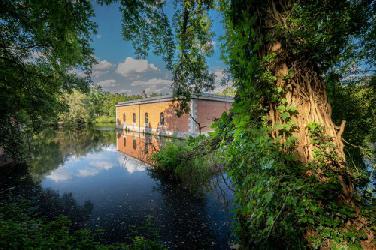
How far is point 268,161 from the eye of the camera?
2.43m

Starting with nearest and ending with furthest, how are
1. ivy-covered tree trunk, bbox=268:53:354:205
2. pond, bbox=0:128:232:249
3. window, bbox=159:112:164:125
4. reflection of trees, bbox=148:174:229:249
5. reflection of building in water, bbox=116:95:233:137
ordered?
ivy-covered tree trunk, bbox=268:53:354:205 → reflection of trees, bbox=148:174:229:249 → pond, bbox=0:128:232:249 → reflection of building in water, bbox=116:95:233:137 → window, bbox=159:112:164:125

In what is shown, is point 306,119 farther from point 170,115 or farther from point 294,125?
point 170,115

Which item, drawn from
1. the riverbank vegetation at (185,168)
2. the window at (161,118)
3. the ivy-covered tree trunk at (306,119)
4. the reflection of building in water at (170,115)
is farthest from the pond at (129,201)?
the window at (161,118)

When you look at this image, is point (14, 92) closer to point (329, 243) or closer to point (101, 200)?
point (101, 200)

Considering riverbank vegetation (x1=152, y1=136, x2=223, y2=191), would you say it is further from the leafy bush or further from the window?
the window

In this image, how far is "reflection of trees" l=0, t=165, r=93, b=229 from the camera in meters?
7.72

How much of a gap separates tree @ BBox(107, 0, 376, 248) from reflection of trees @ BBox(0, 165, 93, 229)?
21.4 ft

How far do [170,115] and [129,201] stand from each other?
18.9m

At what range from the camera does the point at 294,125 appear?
2488 millimetres

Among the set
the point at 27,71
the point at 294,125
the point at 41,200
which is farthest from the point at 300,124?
the point at 27,71

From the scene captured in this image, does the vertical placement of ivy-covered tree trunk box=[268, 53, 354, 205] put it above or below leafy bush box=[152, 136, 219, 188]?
above

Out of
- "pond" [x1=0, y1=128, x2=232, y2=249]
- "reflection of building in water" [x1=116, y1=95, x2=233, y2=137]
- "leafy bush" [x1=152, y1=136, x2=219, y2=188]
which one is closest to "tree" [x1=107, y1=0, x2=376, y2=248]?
"pond" [x1=0, y1=128, x2=232, y2=249]

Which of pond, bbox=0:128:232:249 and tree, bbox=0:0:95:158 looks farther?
tree, bbox=0:0:95:158

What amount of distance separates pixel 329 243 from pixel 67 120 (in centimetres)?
5781
